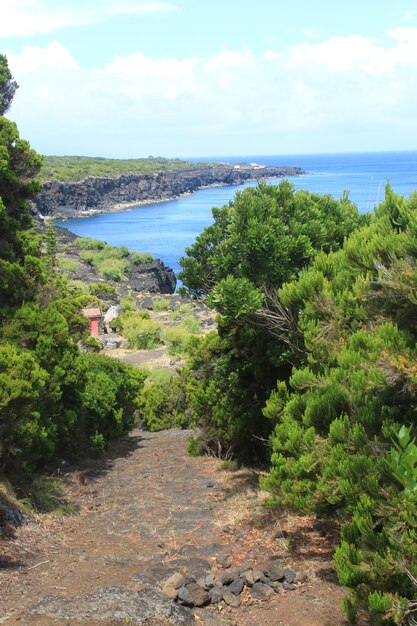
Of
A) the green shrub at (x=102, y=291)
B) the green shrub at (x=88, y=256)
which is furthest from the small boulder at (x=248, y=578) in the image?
the green shrub at (x=88, y=256)

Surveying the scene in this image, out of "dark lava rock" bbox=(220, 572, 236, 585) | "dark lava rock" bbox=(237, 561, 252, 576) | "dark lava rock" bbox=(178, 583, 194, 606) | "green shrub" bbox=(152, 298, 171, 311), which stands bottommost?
"green shrub" bbox=(152, 298, 171, 311)

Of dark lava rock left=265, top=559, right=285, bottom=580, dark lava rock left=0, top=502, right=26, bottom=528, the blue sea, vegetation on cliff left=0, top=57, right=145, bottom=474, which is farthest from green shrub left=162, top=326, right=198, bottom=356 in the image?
the blue sea

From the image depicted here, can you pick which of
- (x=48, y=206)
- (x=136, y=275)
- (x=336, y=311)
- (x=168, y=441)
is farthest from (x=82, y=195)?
(x=336, y=311)

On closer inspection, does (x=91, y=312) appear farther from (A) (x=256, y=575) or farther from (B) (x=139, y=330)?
(A) (x=256, y=575)

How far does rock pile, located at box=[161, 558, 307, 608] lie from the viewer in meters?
6.09

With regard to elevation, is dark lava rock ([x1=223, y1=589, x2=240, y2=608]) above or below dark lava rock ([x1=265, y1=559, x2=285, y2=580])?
→ below

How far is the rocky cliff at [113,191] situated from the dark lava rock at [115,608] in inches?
3881

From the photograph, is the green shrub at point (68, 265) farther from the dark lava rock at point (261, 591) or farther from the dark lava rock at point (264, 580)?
the dark lava rock at point (261, 591)

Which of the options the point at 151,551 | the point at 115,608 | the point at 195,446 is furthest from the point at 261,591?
the point at 195,446

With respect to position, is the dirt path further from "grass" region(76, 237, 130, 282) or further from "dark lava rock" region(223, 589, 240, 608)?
"grass" region(76, 237, 130, 282)

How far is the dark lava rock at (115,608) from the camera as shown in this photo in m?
5.49

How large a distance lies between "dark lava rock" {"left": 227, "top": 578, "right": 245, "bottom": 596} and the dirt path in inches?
3.3

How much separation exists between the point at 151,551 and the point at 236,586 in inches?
64.4

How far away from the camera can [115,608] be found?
5.64 metres
